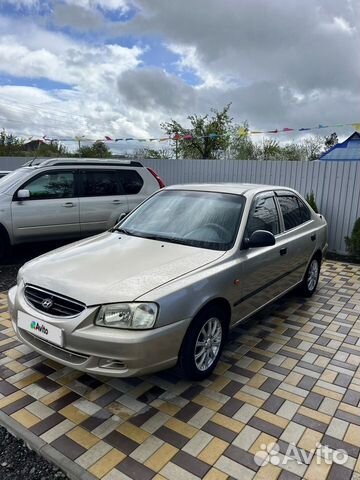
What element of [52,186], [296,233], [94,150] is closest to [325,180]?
[296,233]

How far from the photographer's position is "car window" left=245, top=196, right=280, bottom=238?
349cm

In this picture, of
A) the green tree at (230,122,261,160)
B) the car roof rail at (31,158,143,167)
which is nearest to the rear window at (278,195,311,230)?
the car roof rail at (31,158,143,167)

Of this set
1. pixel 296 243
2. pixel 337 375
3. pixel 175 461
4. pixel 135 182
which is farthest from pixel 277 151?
pixel 175 461

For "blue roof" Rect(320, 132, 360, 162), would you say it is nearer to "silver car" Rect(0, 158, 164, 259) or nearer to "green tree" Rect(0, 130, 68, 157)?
"silver car" Rect(0, 158, 164, 259)

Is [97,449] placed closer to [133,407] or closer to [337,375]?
[133,407]

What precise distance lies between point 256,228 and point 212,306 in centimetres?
105

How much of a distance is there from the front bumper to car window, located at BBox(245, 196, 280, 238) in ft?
4.28

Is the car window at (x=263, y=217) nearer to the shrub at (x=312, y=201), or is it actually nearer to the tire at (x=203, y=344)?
the tire at (x=203, y=344)

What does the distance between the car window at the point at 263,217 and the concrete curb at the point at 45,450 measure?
2199 mm

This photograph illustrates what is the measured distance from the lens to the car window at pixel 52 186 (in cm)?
616

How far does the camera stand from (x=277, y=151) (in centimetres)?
2023

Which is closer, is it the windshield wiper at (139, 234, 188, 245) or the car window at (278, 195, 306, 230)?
the windshield wiper at (139, 234, 188, 245)

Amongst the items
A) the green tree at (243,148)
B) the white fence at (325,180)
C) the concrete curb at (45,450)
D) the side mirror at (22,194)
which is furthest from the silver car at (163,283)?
the green tree at (243,148)

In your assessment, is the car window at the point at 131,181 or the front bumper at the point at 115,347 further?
the car window at the point at 131,181
